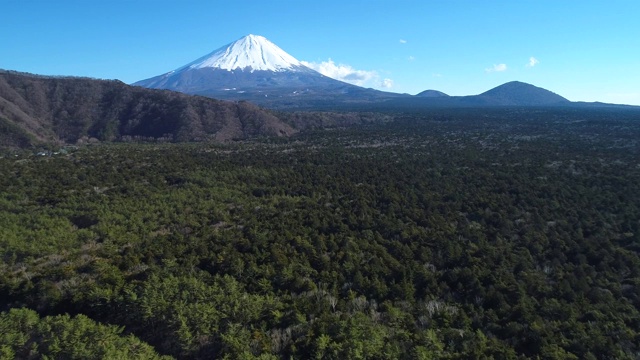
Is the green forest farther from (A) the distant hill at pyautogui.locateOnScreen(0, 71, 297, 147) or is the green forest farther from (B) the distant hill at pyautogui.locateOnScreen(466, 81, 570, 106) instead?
(B) the distant hill at pyautogui.locateOnScreen(466, 81, 570, 106)

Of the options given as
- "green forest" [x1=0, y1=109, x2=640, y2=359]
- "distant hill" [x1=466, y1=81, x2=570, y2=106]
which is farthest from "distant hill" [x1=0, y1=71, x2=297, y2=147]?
"distant hill" [x1=466, y1=81, x2=570, y2=106]

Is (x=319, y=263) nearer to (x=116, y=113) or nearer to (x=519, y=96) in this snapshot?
(x=116, y=113)

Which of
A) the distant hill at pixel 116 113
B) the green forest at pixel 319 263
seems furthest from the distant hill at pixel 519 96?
the green forest at pixel 319 263

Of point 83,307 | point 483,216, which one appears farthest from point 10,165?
point 483,216

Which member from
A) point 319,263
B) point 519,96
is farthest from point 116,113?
point 519,96

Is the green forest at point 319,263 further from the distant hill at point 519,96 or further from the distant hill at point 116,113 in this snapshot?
the distant hill at point 519,96

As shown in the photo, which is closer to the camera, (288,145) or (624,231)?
(624,231)

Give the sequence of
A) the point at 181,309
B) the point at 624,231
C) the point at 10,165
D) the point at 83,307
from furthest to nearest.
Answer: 1. the point at 10,165
2. the point at 624,231
3. the point at 83,307
4. the point at 181,309

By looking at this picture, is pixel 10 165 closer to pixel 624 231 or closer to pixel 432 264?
pixel 432 264
